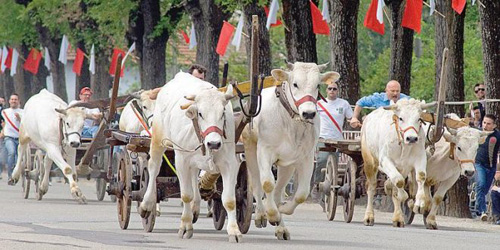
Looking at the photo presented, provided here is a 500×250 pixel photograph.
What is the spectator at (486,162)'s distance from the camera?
24.4 metres

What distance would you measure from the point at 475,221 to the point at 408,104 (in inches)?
198

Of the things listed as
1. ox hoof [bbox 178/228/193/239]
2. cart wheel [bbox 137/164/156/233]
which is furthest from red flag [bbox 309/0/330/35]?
ox hoof [bbox 178/228/193/239]

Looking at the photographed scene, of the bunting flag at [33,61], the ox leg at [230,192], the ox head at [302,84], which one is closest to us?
the ox leg at [230,192]

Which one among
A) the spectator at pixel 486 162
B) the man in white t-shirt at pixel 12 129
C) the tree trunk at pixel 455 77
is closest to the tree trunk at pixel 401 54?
the tree trunk at pixel 455 77

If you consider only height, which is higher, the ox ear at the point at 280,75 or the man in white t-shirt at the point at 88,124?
the ox ear at the point at 280,75

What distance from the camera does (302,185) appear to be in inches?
695

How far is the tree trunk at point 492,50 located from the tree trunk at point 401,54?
15.0 ft

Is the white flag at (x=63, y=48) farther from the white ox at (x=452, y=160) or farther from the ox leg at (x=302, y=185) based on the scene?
the ox leg at (x=302, y=185)

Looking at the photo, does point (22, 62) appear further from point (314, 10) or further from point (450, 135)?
point (450, 135)

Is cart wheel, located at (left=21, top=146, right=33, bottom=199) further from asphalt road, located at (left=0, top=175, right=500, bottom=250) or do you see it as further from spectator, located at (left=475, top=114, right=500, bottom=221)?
spectator, located at (left=475, top=114, right=500, bottom=221)

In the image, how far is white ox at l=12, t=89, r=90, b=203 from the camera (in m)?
26.3

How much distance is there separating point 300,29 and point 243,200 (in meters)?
12.2

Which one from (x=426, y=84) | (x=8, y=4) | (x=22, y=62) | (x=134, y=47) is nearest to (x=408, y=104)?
(x=134, y=47)

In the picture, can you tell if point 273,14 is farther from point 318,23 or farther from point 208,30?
Result: point 208,30
